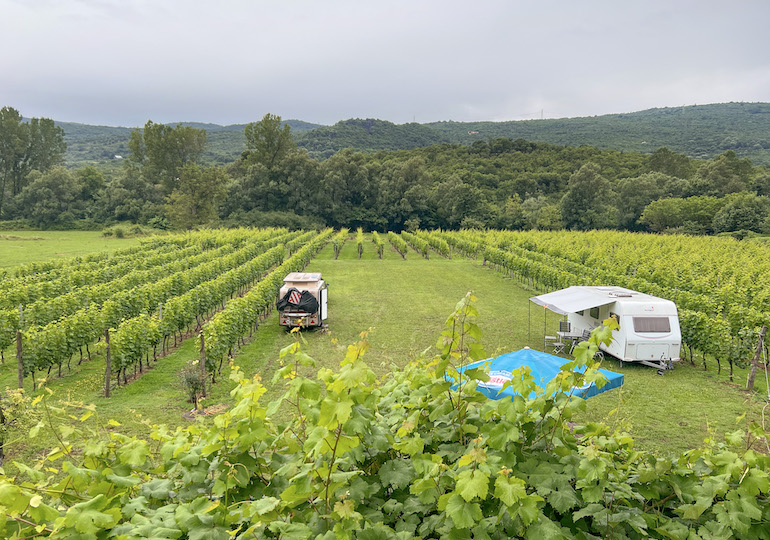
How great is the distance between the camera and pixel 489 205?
66438mm

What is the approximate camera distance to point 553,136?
141500mm

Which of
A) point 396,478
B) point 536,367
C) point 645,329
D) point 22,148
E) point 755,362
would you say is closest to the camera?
point 396,478

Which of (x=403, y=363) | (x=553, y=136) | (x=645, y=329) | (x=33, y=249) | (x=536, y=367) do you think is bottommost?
(x=403, y=363)

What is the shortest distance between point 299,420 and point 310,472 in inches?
20.8

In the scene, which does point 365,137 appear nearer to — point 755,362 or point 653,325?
point 653,325

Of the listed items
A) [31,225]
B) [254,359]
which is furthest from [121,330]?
[31,225]

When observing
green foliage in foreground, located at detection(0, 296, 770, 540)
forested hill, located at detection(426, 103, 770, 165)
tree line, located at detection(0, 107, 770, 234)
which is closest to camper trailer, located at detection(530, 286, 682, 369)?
green foliage in foreground, located at detection(0, 296, 770, 540)

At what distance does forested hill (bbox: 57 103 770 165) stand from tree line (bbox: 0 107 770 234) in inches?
1738

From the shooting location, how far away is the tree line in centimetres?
6028

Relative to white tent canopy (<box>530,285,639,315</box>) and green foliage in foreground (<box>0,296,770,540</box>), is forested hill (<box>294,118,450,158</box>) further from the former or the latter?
green foliage in foreground (<box>0,296,770,540</box>)

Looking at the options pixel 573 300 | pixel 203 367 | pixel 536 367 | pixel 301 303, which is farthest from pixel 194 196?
pixel 536 367

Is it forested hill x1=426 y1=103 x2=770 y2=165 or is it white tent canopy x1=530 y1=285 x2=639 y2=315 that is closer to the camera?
white tent canopy x1=530 y1=285 x2=639 y2=315

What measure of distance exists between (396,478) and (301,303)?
12757mm

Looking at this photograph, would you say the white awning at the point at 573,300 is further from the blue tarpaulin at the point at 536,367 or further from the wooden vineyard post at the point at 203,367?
the wooden vineyard post at the point at 203,367
